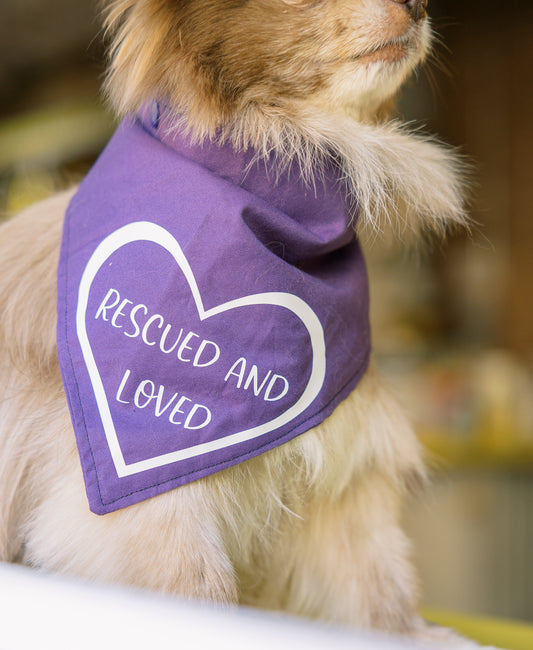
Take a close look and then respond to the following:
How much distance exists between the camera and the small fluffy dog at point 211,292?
2.27 ft

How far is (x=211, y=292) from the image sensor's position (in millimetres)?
714

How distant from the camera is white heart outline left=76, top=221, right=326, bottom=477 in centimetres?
68

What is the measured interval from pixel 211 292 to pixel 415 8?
413 mm

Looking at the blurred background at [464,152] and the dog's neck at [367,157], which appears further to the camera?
the blurred background at [464,152]

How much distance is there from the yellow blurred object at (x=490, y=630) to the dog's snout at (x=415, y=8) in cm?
82

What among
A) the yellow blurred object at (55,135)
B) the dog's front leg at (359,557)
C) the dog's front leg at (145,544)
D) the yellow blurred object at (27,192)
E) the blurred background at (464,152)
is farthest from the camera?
the yellow blurred object at (55,135)

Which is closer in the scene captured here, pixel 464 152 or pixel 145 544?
pixel 145 544

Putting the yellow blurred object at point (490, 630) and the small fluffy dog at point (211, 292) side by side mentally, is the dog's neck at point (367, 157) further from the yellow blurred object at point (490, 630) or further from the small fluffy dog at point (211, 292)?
the yellow blurred object at point (490, 630)

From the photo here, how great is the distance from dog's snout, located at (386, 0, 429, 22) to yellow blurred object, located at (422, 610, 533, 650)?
2.69 feet

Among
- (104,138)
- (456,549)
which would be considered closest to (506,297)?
(456,549)

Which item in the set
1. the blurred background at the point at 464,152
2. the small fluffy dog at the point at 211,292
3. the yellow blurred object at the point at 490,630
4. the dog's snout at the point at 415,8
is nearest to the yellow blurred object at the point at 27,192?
the small fluffy dog at the point at 211,292

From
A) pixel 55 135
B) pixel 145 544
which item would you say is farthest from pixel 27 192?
pixel 55 135

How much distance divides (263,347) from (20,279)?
30 cm

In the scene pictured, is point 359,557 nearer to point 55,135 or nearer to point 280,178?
point 280,178
